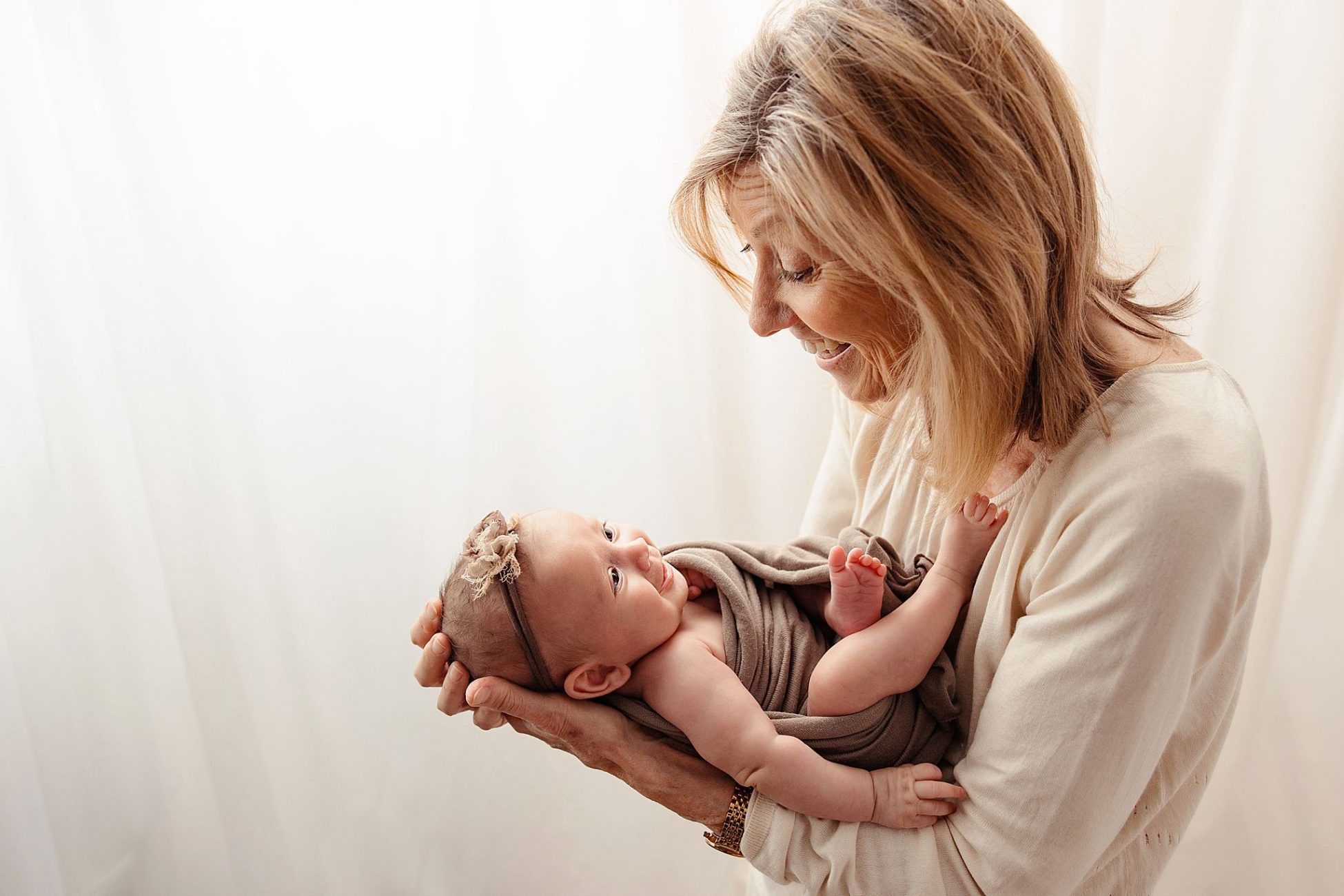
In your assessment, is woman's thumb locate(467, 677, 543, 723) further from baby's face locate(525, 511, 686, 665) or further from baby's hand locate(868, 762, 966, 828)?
baby's hand locate(868, 762, 966, 828)

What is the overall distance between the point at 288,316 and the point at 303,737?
93cm

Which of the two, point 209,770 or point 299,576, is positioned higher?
point 299,576

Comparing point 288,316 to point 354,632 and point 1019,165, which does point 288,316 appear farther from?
point 1019,165

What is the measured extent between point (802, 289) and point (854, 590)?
0.38m

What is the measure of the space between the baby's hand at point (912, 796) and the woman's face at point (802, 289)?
18.1 inches

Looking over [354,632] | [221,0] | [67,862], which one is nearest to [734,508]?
[354,632]

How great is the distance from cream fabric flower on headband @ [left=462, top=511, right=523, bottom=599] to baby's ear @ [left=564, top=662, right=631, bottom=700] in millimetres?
161

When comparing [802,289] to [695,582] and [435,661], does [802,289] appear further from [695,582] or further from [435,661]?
[435,661]

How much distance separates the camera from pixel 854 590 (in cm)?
120

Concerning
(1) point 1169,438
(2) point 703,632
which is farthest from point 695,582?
(1) point 1169,438

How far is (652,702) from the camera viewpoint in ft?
4.23

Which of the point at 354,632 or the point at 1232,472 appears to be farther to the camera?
the point at 354,632

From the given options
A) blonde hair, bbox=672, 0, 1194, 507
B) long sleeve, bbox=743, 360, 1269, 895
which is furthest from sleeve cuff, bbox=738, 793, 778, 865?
blonde hair, bbox=672, 0, 1194, 507

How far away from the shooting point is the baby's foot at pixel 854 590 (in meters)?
1.18
